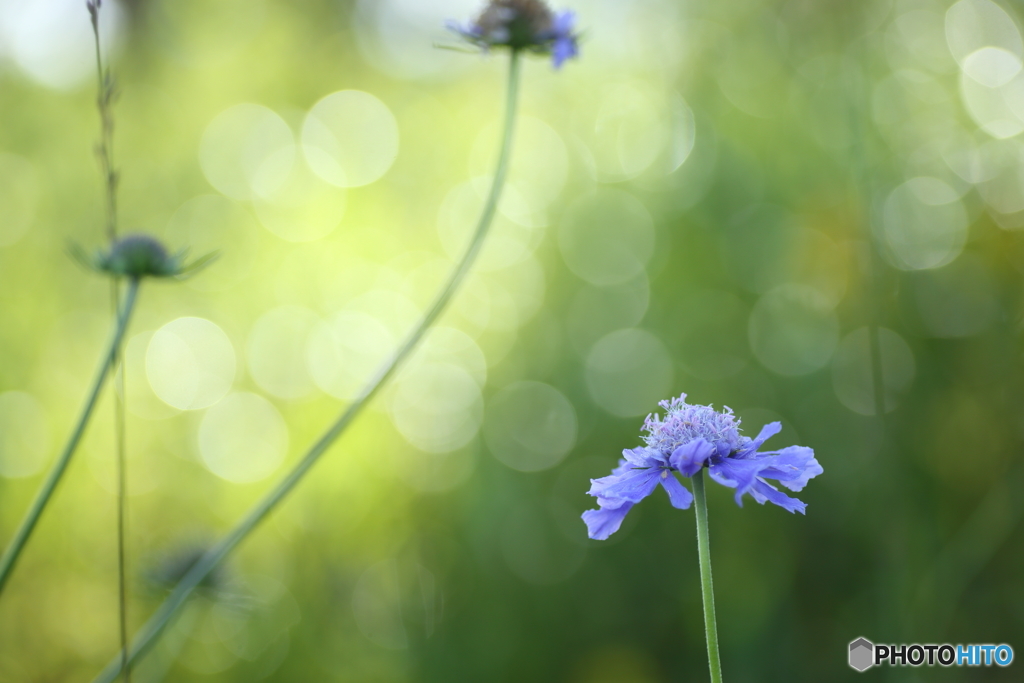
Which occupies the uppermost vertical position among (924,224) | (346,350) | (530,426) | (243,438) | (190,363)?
(924,224)

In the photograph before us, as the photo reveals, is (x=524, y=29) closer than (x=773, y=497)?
No

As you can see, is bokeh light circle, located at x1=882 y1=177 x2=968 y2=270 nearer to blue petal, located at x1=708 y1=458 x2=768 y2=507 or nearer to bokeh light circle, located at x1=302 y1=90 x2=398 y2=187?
blue petal, located at x1=708 y1=458 x2=768 y2=507

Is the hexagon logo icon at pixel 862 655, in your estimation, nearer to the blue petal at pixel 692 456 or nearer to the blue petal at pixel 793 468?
the blue petal at pixel 793 468

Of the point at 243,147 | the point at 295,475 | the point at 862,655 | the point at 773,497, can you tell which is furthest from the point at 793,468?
the point at 243,147

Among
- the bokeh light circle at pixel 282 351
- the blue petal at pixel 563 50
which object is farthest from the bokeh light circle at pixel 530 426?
the blue petal at pixel 563 50

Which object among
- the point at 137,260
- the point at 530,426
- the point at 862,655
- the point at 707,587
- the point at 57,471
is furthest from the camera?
the point at 530,426

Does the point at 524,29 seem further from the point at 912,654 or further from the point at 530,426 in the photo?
the point at 530,426

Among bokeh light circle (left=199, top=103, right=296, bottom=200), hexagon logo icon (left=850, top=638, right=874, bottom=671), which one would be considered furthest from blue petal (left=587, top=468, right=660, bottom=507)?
bokeh light circle (left=199, top=103, right=296, bottom=200)
